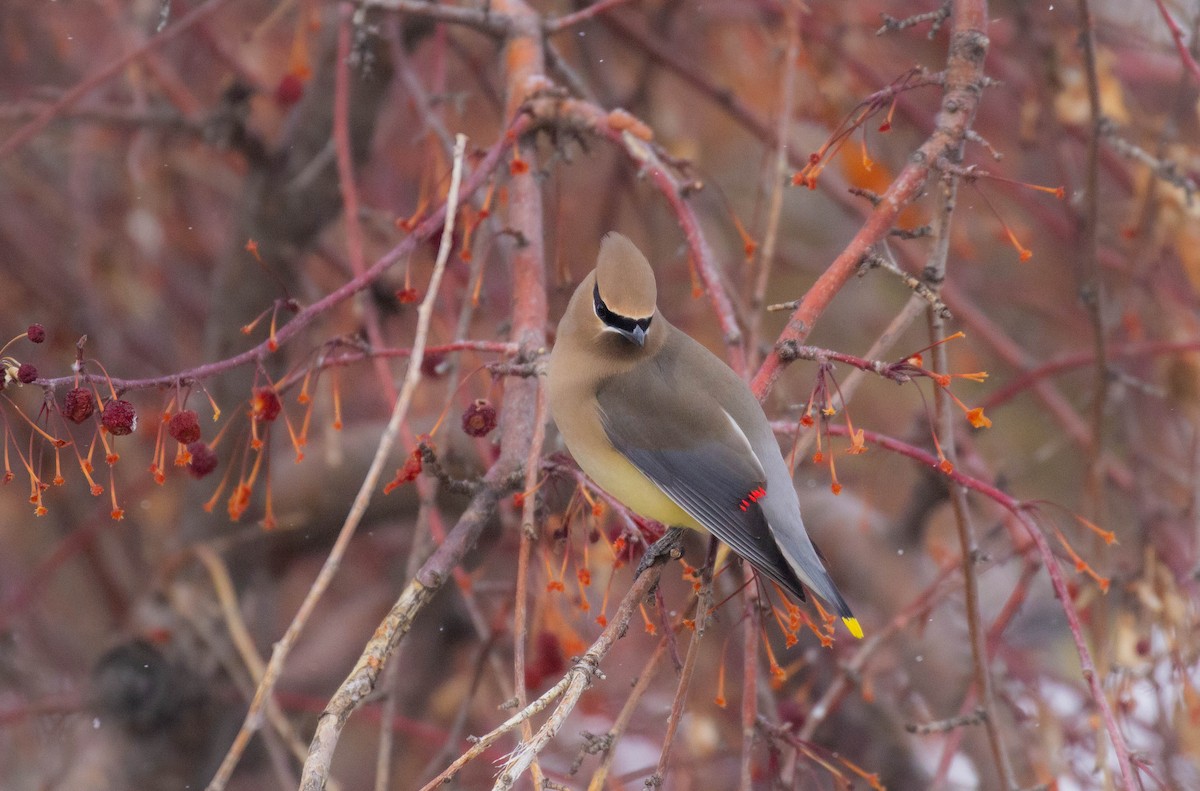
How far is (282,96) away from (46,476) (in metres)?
1.74

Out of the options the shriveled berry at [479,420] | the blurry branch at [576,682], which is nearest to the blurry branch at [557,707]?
the blurry branch at [576,682]

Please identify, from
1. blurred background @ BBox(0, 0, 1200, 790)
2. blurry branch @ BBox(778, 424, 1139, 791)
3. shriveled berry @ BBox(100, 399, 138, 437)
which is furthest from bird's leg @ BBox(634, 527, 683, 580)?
shriveled berry @ BBox(100, 399, 138, 437)

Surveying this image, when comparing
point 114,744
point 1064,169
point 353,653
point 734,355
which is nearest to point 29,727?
point 114,744

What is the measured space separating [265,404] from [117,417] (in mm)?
319

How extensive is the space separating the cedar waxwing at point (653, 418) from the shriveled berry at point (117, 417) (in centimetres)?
71

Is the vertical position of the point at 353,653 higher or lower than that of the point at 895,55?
lower

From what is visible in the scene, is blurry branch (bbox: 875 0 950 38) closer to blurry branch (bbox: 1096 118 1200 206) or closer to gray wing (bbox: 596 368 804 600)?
blurry branch (bbox: 1096 118 1200 206)

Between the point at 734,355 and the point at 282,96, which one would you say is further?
the point at 282,96

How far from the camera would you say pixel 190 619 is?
3830 millimetres

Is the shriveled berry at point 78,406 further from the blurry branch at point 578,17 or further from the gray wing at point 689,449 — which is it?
the blurry branch at point 578,17

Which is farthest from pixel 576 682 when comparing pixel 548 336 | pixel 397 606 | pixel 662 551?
pixel 548 336

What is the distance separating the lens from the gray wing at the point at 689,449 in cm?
210

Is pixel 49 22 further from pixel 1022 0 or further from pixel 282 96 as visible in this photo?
pixel 1022 0

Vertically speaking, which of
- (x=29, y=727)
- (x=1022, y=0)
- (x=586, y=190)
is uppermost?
(x=1022, y=0)
